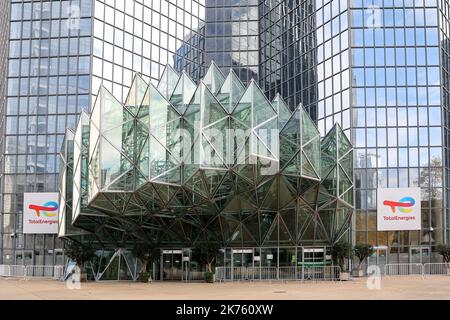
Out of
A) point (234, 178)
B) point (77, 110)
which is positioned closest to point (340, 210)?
point (234, 178)

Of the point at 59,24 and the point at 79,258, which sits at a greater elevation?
the point at 59,24

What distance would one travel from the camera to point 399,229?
2078 inches

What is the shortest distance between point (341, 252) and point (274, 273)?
4.84m

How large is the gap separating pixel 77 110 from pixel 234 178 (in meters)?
28.9

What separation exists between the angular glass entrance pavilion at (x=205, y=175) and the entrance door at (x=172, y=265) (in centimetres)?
15

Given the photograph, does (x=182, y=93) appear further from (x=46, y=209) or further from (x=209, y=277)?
(x=46, y=209)

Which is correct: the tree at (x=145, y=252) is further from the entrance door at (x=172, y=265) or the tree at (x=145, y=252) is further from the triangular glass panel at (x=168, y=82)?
the triangular glass panel at (x=168, y=82)

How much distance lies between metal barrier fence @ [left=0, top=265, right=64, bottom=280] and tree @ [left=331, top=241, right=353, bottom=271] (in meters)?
19.5

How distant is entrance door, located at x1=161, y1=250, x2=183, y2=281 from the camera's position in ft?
139

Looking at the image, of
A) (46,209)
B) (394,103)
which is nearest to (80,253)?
(46,209)

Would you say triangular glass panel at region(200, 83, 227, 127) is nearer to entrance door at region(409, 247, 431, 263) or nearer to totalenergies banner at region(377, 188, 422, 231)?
totalenergies banner at region(377, 188, 422, 231)

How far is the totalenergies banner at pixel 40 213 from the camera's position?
54.8 metres
